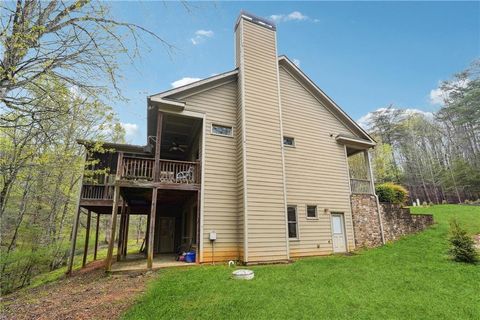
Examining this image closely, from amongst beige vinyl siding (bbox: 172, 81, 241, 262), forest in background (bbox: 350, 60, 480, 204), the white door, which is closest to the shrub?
the white door

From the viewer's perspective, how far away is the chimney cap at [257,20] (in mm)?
10756

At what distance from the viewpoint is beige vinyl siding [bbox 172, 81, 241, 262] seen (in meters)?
8.87

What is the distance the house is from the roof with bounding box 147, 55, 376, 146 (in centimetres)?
5

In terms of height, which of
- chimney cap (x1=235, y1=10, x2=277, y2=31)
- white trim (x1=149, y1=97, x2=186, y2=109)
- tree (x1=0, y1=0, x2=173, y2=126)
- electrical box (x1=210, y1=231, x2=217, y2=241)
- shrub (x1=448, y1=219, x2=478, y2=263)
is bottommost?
shrub (x1=448, y1=219, x2=478, y2=263)

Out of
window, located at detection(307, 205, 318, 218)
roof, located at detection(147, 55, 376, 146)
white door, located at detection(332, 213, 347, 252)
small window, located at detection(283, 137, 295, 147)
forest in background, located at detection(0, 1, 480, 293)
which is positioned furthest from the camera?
small window, located at detection(283, 137, 295, 147)

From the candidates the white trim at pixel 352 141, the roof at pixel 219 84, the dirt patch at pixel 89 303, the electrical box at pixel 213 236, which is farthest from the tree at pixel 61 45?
the white trim at pixel 352 141

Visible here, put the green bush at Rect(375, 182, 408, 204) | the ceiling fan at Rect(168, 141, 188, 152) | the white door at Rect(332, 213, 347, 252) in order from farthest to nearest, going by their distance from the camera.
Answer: the ceiling fan at Rect(168, 141, 188, 152)
the green bush at Rect(375, 182, 408, 204)
the white door at Rect(332, 213, 347, 252)

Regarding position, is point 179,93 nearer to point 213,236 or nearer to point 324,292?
point 213,236

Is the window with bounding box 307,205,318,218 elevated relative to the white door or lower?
elevated

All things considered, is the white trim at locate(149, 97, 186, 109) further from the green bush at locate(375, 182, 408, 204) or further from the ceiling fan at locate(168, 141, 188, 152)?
the green bush at locate(375, 182, 408, 204)

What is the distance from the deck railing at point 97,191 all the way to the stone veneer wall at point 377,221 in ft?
36.4

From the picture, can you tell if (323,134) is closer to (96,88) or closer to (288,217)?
(288,217)

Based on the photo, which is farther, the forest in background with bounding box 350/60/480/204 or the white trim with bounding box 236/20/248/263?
the forest in background with bounding box 350/60/480/204

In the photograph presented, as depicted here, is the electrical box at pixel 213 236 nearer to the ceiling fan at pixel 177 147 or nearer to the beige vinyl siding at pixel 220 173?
the beige vinyl siding at pixel 220 173
